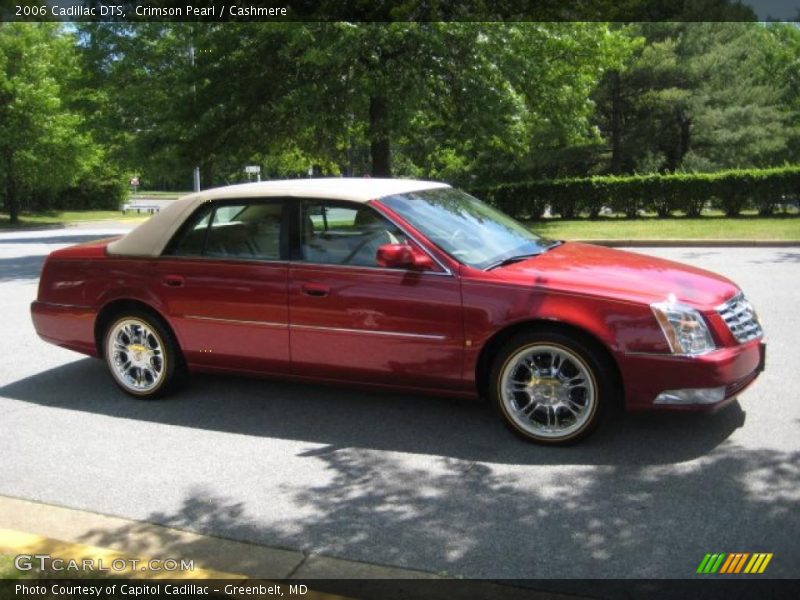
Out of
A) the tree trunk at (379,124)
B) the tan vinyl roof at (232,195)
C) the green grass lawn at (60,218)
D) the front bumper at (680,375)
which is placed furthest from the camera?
the green grass lawn at (60,218)

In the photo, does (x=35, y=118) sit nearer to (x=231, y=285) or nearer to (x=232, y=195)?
(x=232, y=195)

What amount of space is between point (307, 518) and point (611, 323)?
1.95 m

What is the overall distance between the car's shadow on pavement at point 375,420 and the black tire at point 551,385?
0.13 metres

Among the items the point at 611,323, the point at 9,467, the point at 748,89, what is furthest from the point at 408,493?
the point at 748,89

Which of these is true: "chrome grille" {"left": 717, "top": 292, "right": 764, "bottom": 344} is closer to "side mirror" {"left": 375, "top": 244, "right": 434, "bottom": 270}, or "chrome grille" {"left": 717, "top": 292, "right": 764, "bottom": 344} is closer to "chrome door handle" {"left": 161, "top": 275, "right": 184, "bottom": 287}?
"side mirror" {"left": 375, "top": 244, "right": 434, "bottom": 270}

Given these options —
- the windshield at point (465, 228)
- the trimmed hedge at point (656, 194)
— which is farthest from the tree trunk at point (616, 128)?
the windshield at point (465, 228)

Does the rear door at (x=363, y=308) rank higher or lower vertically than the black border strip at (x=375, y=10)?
lower

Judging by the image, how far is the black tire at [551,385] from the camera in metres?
4.66

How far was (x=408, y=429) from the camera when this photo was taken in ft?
17.3

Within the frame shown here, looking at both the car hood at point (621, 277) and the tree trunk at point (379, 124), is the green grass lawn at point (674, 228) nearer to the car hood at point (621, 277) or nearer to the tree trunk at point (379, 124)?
the tree trunk at point (379, 124)

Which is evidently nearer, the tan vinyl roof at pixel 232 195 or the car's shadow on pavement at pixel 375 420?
the car's shadow on pavement at pixel 375 420

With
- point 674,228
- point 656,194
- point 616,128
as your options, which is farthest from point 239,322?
point 616,128

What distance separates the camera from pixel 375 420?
547cm

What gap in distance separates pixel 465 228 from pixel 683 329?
5.36 ft
